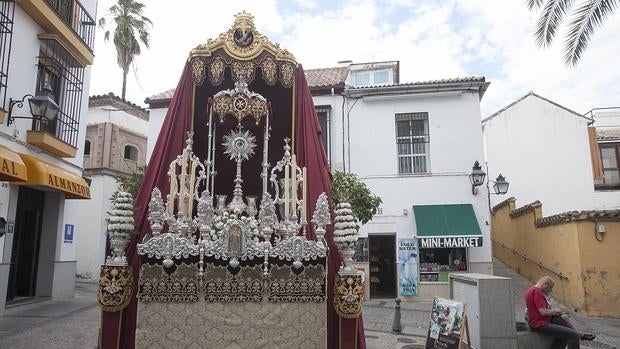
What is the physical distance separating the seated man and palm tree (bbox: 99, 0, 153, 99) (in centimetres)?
1876

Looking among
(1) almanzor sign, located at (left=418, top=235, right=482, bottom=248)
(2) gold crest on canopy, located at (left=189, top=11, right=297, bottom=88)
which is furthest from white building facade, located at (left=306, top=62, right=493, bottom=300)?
(2) gold crest on canopy, located at (left=189, top=11, right=297, bottom=88)

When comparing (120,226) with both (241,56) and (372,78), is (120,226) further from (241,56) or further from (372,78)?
(372,78)

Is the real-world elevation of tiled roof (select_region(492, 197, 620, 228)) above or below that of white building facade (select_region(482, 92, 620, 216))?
below

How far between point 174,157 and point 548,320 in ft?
16.5

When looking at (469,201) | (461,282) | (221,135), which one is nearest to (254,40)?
(221,135)

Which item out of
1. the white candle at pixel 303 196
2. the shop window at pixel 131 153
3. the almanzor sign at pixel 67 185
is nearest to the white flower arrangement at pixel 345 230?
the white candle at pixel 303 196

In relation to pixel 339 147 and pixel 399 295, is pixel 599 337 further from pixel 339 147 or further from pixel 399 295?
pixel 339 147

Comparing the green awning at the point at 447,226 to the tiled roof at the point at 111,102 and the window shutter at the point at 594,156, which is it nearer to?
the window shutter at the point at 594,156

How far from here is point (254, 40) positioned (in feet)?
18.2

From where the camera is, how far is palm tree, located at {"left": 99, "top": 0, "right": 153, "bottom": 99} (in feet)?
64.8

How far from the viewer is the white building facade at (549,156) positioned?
56.0 ft

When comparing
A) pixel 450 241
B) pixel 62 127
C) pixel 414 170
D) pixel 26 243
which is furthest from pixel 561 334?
pixel 26 243

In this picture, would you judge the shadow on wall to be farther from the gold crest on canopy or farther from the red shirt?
the gold crest on canopy

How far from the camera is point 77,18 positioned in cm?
1102
